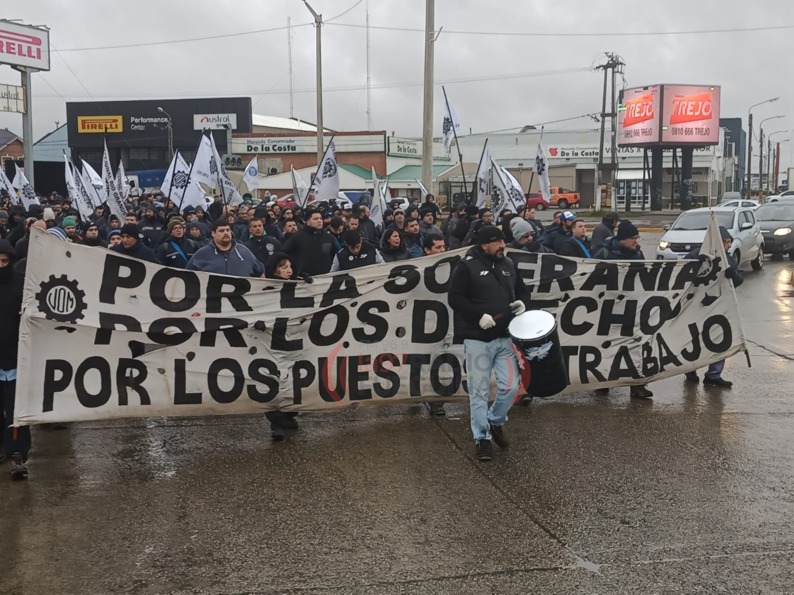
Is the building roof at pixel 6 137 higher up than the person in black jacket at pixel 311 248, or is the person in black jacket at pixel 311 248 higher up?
the building roof at pixel 6 137

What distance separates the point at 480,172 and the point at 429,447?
9682mm

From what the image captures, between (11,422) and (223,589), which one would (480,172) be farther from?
(223,589)

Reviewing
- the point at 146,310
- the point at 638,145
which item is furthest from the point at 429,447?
the point at 638,145

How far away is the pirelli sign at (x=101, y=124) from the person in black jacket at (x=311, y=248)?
6064 cm

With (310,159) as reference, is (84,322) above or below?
below

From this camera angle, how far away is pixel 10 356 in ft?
21.0

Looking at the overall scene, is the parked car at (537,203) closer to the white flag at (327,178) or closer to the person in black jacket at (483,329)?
the white flag at (327,178)

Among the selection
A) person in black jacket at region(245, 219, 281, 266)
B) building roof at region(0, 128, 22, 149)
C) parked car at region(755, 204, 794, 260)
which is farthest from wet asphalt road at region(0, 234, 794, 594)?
building roof at region(0, 128, 22, 149)

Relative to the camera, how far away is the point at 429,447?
696 cm

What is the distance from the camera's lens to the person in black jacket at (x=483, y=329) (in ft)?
21.4

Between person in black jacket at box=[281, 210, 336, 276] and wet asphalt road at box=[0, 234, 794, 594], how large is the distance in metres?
2.62

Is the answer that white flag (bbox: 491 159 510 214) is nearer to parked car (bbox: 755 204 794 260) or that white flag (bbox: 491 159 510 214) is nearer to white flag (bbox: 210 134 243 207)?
white flag (bbox: 210 134 243 207)

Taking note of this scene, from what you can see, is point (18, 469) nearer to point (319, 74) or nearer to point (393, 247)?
point (393, 247)

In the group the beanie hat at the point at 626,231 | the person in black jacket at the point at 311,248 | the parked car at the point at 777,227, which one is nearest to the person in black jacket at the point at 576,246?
the beanie hat at the point at 626,231
